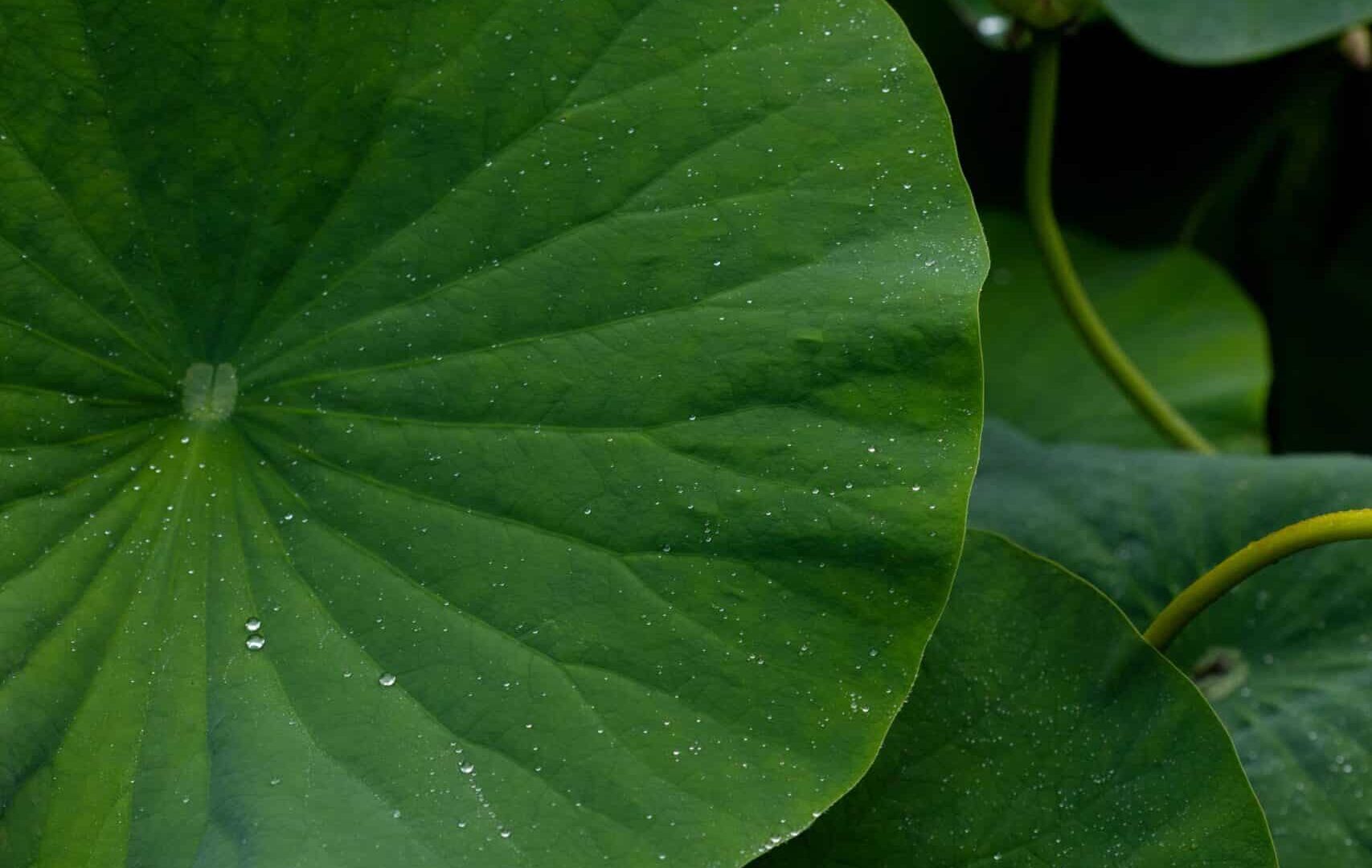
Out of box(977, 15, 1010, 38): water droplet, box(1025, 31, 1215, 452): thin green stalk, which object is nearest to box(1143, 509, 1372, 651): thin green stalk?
box(1025, 31, 1215, 452): thin green stalk

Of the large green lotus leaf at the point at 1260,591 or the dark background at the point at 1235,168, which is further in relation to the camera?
the dark background at the point at 1235,168

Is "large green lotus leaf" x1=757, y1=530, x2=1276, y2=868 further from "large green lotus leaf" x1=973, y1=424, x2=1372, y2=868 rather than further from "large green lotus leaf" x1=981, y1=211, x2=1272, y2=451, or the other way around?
"large green lotus leaf" x1=981, y1=211, x2=1272, y2=451

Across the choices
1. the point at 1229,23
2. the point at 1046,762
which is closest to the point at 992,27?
the point at 1229,23

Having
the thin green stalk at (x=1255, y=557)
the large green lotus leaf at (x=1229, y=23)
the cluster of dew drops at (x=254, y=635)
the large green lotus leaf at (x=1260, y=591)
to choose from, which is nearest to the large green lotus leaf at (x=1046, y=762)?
the thin green stalk at (x=1255, y=557)

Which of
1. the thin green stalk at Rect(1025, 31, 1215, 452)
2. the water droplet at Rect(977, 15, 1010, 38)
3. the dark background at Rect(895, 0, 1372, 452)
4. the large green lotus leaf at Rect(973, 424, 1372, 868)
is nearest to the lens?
the large green lotus leaf at Rect(973, 424, 1372, 868)

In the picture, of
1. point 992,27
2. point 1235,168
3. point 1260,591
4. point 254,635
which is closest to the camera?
point 254,635

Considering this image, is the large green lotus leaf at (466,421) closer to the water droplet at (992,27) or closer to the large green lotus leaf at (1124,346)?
the water droplet at (992,27)

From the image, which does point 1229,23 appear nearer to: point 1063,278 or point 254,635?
point 1063,278
